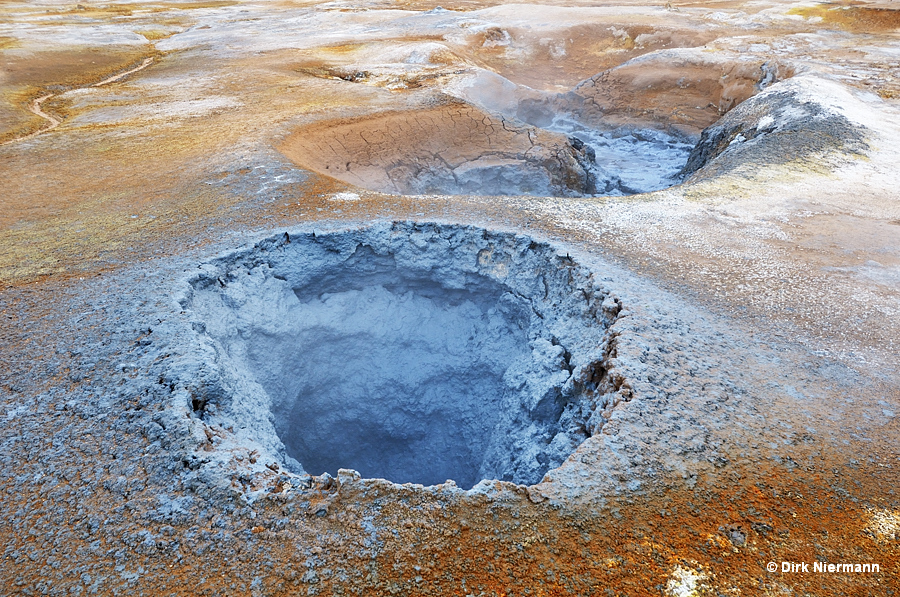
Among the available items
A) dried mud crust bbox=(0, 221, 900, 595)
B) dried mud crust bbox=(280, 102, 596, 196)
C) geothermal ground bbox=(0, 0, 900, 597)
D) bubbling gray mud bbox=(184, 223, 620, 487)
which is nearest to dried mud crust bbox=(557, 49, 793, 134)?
geothermal ground bbox=(0, 0, 900, 597)

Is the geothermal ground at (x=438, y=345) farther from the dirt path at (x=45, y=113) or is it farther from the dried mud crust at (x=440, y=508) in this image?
the dirt path at (x=45, y=113)

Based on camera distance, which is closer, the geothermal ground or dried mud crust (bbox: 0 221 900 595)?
dried mud crust (bbox: 0 221 900 595)

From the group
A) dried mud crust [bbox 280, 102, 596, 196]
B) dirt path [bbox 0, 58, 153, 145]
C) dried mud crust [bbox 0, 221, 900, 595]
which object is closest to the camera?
dried mud crust [bbox 0, 221, 900, 595]

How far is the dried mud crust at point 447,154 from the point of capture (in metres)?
11.1

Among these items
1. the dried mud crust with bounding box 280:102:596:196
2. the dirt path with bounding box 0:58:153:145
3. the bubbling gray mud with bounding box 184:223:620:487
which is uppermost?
the dirt path with bounding box 0:58:153:145

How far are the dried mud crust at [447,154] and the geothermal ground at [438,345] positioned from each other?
0.22 ft

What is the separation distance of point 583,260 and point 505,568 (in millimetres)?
4035

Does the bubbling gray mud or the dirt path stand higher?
the dirt path

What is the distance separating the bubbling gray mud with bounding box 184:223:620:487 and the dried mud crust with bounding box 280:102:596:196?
376cm

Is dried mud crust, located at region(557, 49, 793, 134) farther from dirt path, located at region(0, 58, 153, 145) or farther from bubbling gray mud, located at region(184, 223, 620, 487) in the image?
dirt path, located at region(0, 58, 153, 145)

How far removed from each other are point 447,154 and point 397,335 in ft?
19.7

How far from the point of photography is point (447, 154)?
1234 centimetres

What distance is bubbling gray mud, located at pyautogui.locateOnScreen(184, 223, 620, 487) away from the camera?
20.8 ft

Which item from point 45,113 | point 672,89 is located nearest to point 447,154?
point 672,89
